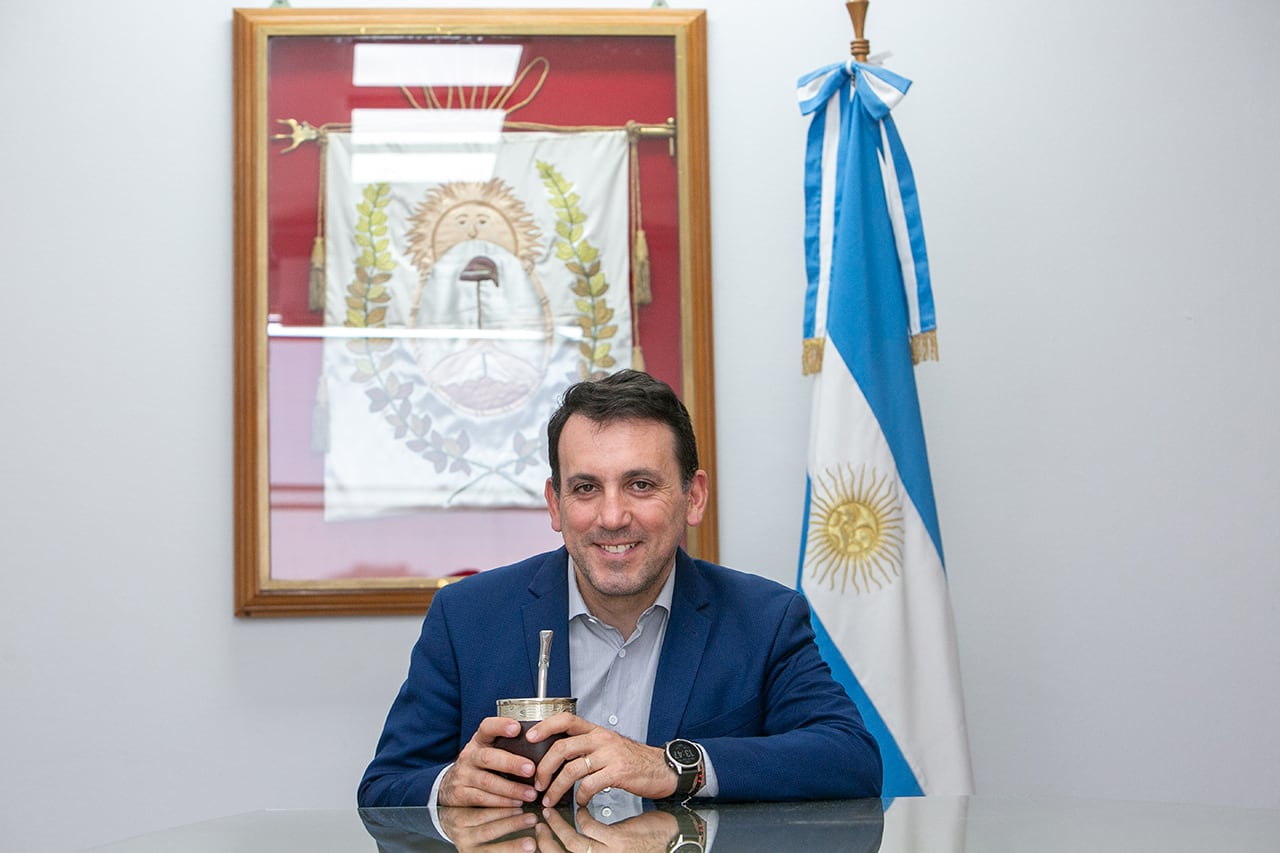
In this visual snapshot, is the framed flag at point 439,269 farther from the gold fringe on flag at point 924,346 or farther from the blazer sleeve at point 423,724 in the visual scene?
the blazer sleeve at point 423,724

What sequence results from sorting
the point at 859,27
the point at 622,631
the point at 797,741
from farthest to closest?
1. the point at 859,27
2. the point at 622,631
3. the point at 797,741

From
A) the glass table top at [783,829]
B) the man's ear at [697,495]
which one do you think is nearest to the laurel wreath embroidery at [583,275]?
the man's ear at [697,495]

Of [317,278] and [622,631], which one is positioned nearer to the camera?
[622,631]

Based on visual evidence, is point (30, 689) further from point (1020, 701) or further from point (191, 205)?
point (1020, 701)

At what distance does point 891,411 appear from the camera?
2.94 metres

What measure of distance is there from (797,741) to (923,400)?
62.7 inches

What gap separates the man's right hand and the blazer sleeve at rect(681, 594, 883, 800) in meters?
0.25

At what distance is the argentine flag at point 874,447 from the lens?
282 centimetres

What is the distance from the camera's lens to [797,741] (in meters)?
1.78

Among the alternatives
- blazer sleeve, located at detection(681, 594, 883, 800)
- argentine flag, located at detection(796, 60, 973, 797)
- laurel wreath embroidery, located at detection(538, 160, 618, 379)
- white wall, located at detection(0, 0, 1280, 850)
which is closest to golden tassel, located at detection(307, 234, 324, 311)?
white wall, located at detection(0, 0, 1280, 850)

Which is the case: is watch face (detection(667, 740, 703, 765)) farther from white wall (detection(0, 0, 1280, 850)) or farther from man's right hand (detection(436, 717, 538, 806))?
white wall (detection(0, 0, 1280, 850))

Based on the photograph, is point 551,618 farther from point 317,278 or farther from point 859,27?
point 859,27

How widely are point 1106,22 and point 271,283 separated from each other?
2107mm

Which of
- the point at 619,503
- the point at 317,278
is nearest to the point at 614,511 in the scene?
the point at 619,503
